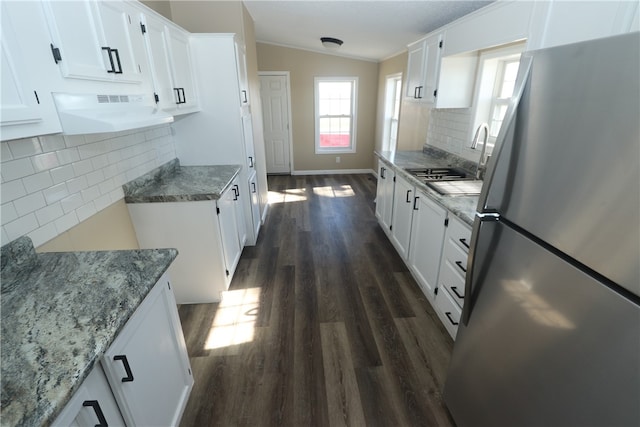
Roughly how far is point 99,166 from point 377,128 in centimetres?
534

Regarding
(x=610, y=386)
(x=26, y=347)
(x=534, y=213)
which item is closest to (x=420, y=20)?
(x=534, y=213)

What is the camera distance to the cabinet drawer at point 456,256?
187 cm

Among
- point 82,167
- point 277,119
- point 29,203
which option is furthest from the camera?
point 277,119

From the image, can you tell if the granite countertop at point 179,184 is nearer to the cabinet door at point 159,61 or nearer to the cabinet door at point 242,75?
the cabinet door at point 159,61

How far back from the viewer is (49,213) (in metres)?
1.46

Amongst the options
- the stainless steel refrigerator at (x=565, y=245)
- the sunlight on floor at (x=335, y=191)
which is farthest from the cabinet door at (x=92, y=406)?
the sunlight on floor at (x=335, y=191)

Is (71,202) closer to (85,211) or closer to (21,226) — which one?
(85,211)

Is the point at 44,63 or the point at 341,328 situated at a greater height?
the point at 44,63

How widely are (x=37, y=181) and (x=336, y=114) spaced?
18.3ft

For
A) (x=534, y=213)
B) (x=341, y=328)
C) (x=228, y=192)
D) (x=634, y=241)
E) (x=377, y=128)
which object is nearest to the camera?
(x=634, y=241)

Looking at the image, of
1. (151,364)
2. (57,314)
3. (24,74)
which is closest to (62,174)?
(24,74)

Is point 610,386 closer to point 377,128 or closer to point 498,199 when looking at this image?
point 498,199

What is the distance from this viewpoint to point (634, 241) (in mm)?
695

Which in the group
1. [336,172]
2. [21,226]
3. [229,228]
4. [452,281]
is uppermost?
[21,226]
